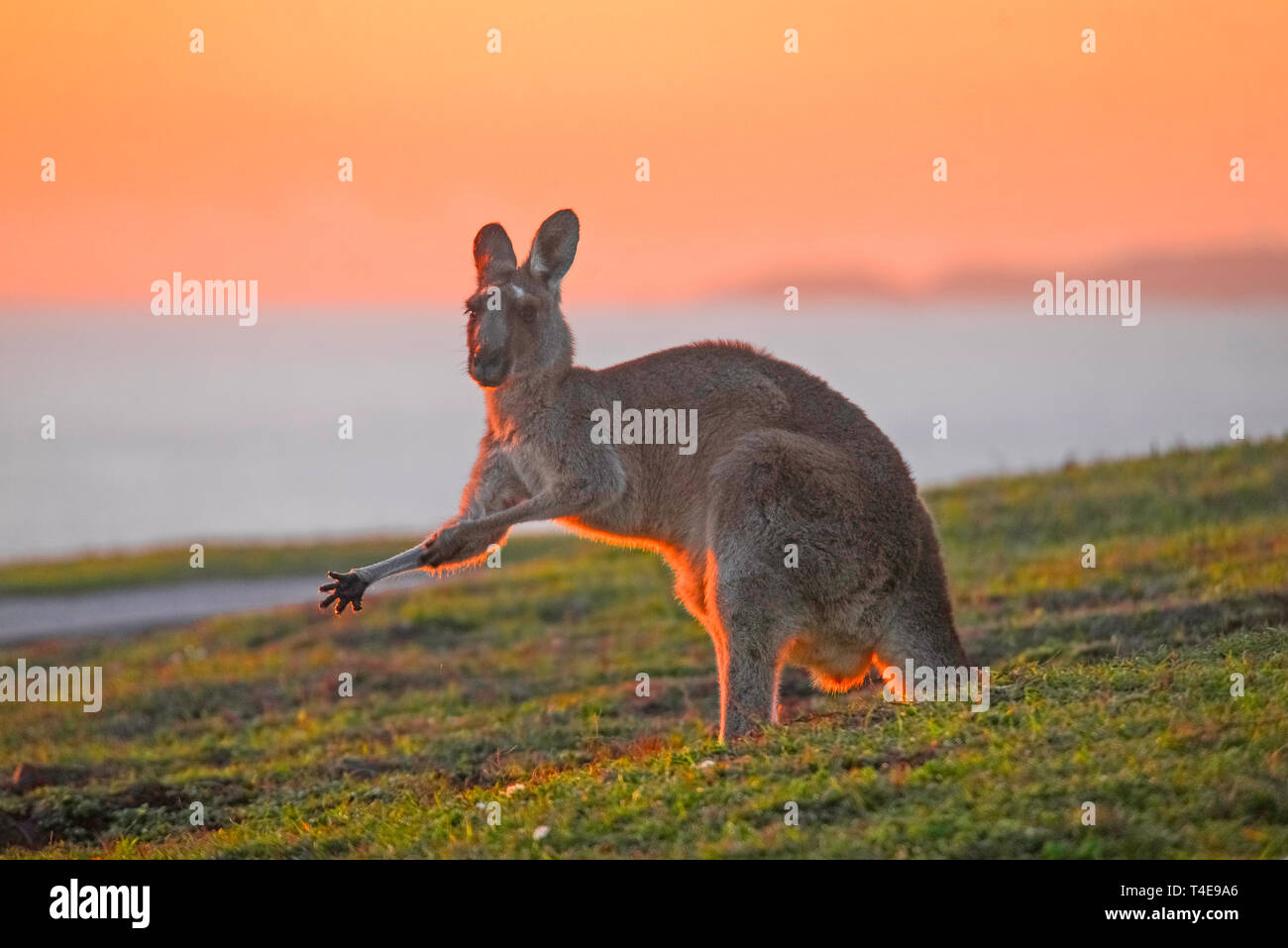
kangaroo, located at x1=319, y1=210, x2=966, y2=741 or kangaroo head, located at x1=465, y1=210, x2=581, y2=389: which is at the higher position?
kangaroo head, located at x1=465, y1=210, x2=581, y2=389

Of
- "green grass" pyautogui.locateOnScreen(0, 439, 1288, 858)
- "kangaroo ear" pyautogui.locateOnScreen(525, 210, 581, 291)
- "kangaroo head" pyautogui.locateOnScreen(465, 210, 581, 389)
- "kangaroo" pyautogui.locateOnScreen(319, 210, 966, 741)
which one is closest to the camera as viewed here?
"green grass" pyautogui.locateOnScreen(0, 439, 1288, 858)

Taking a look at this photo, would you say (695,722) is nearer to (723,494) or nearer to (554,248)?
(723,494)

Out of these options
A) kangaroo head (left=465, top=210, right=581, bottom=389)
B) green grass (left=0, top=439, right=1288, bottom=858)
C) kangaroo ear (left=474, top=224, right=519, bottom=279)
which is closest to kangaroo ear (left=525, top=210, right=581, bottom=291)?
kangaroo head (left=465, top=210, right=581, bottom=389)

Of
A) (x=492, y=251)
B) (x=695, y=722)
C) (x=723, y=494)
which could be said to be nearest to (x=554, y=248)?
(x=492, y=251)

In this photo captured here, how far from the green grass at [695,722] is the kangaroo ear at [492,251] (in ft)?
10.6

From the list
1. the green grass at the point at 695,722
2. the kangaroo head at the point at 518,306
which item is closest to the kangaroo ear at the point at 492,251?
the kangaroo head at the point at 518,306

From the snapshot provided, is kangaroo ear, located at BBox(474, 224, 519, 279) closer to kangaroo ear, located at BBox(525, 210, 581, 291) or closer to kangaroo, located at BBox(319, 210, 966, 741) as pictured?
kangaroo, located at BBox(319, 210, 966, 741)

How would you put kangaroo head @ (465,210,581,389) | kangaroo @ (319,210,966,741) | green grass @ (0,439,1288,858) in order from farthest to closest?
1. kangaroo head @ (465,210,581,389)
2. kangaroo @ (319,210,966,741)
3. green grass @ (0,439,1288,858)

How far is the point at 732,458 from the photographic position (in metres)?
8.44

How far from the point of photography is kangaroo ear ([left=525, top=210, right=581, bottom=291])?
918cm

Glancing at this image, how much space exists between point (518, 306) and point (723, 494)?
184 centimetres

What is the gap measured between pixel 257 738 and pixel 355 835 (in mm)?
4878
